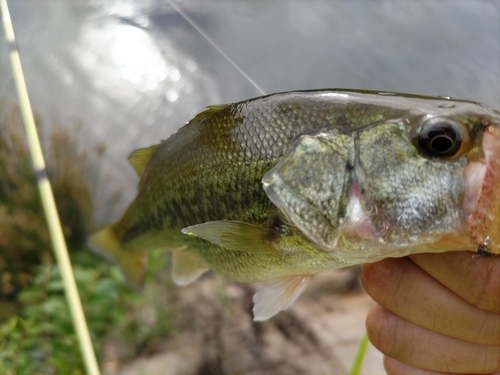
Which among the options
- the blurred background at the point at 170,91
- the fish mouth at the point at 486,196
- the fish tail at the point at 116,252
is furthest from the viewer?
the blurred background at the point at 170,91

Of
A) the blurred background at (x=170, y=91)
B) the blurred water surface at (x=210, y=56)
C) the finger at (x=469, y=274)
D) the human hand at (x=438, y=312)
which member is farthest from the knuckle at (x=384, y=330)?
the blurred water surface at (x=210, y=56)

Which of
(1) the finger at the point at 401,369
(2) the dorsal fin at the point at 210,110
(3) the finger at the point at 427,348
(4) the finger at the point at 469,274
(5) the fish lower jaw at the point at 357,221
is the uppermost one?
(2) the dorsal fin at the point at 210,110

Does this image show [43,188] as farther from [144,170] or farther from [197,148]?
[197,148]

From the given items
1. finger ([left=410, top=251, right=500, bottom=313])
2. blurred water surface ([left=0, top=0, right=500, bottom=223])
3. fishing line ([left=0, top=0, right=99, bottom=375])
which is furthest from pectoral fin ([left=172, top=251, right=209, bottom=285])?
blurred water surface ([left=0, top=0, right=500, bottom=223])

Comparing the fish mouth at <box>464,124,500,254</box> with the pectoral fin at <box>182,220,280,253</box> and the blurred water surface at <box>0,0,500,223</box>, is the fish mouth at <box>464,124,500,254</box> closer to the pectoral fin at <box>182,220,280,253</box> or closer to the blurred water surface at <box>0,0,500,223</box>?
the pectoral fin at <box>182,220,280,253</box>

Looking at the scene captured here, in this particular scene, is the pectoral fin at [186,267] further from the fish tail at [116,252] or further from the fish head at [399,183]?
the fish head at [399,183]

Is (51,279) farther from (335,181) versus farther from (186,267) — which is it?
→ (335,181)

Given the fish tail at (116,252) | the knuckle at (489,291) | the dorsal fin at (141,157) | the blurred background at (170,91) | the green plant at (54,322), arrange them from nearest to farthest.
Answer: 1. the knuckle at (489,291)
2. the dorsal fin at (141,157)
3. the fish tail at (116,252)
4. the green plant at (54,322)
5. the blurred background at (170,91)

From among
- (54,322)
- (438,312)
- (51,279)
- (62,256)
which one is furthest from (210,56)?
(438,312)
